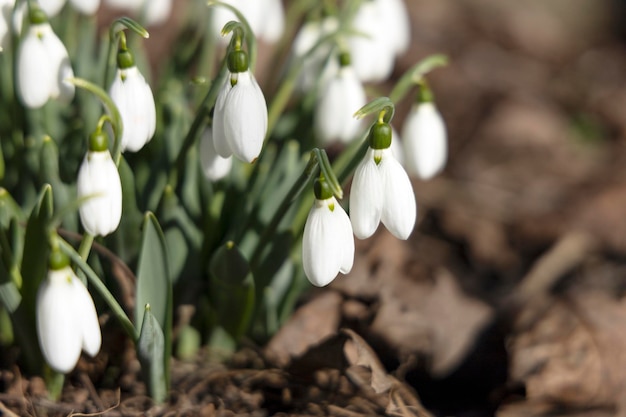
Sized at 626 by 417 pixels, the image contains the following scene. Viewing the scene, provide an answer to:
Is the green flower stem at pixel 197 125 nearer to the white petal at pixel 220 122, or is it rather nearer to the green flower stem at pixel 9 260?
the white petal at pixel 220 122

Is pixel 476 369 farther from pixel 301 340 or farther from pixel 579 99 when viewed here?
pixel 579 99

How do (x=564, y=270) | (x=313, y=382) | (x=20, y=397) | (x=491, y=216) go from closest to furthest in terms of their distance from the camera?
(x=20, y=397), (x=313, y=382), (x=564, y=270), (x=491, y=216)

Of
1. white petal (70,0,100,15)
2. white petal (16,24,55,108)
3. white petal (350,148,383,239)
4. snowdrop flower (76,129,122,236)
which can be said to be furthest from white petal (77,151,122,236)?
white petal (70,0,100,15)

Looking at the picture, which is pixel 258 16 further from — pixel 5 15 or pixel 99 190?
pixel 99 190

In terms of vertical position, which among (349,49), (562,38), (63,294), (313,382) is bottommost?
(63,294)

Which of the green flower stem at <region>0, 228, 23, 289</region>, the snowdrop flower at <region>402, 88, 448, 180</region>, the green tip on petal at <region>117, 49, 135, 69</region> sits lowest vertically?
the green flower stem at <region>0, 228, 23, 289</region>

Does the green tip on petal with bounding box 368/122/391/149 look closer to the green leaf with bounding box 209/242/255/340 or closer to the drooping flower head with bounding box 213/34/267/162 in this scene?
the drooping flower head with bounding box 213/34/267/162

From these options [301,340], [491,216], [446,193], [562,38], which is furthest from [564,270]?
[562,38]
